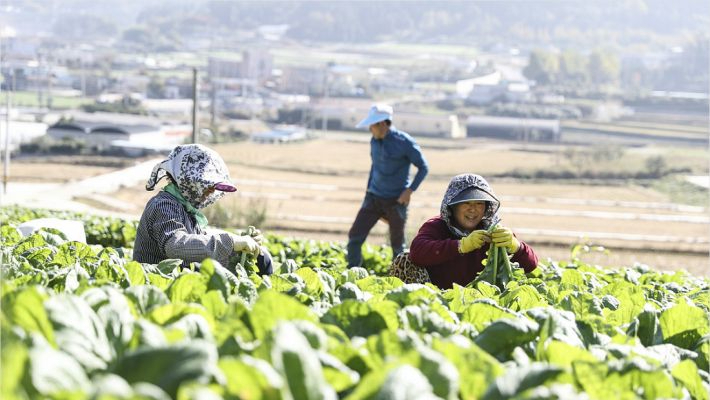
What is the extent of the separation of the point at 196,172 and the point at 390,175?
4.30 m

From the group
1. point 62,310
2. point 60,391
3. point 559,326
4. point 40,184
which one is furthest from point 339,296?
point 40,184

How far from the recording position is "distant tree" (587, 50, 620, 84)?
17488 centimetres

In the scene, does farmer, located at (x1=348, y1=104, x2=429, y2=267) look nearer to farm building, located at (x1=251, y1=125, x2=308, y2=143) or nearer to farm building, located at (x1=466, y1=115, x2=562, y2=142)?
farm building, located at (x1=251, y1=125, x2=308, y2=143)

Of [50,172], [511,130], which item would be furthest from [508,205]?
[511,130]

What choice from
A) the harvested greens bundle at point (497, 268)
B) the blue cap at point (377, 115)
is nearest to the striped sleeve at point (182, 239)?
the harvested greens bundle at point (497, 268)

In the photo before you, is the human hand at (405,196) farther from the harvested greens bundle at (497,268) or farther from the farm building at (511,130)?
the farm building at (511,130)

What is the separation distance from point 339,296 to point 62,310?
5.09ft

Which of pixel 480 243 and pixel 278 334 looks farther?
pixel 480 243

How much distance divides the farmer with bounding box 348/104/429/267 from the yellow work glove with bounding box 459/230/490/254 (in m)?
4.05

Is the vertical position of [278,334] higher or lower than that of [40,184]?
higher

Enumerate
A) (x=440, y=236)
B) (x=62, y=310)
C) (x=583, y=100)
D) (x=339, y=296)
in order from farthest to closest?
(x=583, y=100)
(x=440, y=236)
(x=339, y=296)
(x=62, y=310)

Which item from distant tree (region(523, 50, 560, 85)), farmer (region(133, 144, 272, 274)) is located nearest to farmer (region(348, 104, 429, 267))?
farmer (region(133, 144, 272, 274))

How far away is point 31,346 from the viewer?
2.21 meters

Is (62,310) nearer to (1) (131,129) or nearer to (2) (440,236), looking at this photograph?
(2) (440,236)
